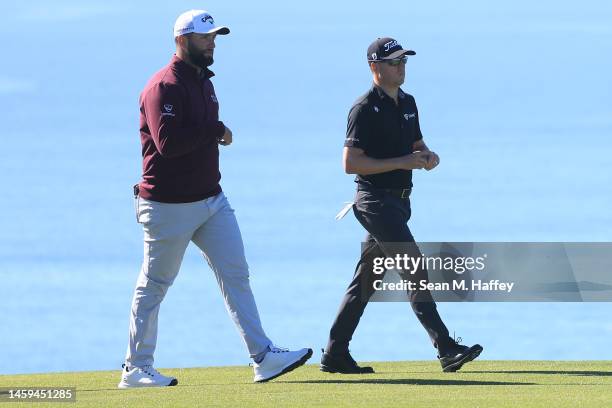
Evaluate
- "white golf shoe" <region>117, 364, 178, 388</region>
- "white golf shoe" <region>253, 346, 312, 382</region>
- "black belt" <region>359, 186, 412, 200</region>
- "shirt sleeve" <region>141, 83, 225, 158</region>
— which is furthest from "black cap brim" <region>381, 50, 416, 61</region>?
"white golf shoe" <region>117, 364, 178, 388</region>

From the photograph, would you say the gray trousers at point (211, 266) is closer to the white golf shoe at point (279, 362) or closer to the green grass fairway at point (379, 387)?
the white golf shoe at point (279, 362)

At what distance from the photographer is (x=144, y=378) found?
8.85 m

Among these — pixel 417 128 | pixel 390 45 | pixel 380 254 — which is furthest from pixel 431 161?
pixel 390 45

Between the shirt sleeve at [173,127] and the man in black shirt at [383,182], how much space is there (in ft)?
3.75

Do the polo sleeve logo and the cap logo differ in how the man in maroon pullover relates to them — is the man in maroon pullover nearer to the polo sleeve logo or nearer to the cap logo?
the polo sleeve logo

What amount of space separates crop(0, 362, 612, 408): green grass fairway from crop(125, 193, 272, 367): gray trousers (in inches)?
12.0

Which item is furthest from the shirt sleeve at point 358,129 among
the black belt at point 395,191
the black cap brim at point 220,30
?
the black cap brim at point 220,30

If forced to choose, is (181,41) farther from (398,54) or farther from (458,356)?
(458,356)

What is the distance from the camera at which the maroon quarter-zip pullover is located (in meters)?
8.48

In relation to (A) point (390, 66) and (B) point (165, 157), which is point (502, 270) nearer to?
(A) point (390, 66)

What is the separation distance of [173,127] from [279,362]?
1.53 meters

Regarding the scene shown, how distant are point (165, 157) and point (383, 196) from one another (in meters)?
1.55

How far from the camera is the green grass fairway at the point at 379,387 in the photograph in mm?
7836

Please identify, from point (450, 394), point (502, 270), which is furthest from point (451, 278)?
point (450, 394)
